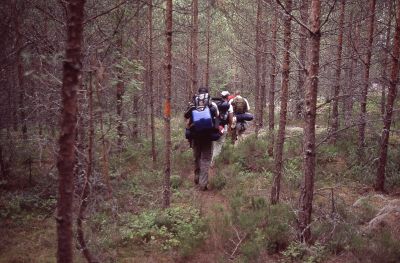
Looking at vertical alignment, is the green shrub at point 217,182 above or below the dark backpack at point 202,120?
below

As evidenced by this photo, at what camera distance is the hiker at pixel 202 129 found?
356 inches

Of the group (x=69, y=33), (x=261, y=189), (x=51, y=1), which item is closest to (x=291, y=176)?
(x=261, y=189)

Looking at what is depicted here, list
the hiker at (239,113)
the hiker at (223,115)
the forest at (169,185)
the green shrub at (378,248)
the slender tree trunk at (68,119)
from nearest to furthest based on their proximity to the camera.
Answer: the slender tree trunk at (68,119) < the forest at (169,185) < the green shrub at (378,248) < the hiker at (223,115) < the hiker at (239,113)

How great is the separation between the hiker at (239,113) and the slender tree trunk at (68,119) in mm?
11344

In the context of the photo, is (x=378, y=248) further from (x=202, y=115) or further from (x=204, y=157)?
(x=204, y=157)

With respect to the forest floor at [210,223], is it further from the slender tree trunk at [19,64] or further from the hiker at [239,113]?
the hiker at [239,113]

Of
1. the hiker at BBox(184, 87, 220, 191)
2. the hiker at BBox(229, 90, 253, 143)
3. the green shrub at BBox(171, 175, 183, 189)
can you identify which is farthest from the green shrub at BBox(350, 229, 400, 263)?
the hiker at BBox(229, 90, 253, 143)

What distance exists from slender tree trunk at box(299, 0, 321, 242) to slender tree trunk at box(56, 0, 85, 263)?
160 inches

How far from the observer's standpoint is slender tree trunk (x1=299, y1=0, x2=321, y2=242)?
19.4 ft

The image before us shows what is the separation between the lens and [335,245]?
→ 640 centimetres

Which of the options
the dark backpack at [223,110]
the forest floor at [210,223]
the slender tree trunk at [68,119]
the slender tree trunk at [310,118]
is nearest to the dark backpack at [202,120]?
the forest floor at [210,223]

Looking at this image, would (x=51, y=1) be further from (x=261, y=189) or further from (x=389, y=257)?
(x=389, y=257)

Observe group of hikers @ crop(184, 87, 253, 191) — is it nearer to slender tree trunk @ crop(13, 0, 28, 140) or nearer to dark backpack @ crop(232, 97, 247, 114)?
slender tree trunk @ crop(13, 0, 28, 140)

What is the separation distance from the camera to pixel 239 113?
1509 cm
